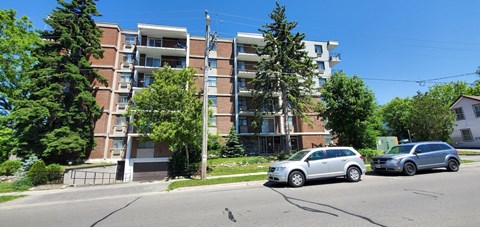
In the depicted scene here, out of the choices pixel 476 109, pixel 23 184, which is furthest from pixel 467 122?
pixel 23 184

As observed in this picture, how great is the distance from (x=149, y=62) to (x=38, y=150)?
15350mm

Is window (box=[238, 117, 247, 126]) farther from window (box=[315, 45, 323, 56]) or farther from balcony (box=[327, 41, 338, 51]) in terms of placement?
balcony (box=[327, 41, 338, 51])

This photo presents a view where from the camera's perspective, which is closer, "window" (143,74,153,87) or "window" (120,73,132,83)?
"window" (143,74,153,87)

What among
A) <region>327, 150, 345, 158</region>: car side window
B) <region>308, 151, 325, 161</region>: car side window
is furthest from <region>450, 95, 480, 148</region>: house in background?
<region>308, 151, 325, 161</region>: car side window

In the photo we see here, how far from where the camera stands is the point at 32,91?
21.7 meters

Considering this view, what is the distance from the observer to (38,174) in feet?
51.4

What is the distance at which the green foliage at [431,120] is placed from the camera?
72.3 feet

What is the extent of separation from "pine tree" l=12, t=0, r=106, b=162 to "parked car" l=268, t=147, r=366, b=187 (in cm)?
2074

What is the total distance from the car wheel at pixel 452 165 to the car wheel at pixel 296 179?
939 cm

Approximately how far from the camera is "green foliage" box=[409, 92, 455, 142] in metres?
22.0

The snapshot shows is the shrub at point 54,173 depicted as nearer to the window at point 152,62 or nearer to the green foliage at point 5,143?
the green foliage at point 5,143

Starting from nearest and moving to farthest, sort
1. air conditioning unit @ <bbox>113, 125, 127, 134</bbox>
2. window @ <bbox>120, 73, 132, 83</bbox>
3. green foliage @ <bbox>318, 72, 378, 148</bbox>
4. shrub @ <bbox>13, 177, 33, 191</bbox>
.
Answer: shrub @ <bbox>13, 177, 33, 191</bbox> < green foliage @ <bbox>318, 72, 378, 148</bbox> < air conditioning unit @ <bbox>113, 125, 127, 134</bbox> < window @ <bbox>120, 73, 132, 83</bbox>

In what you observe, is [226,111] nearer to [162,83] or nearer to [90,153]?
[162,83]

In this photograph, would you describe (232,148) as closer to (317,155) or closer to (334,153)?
(317,155)
